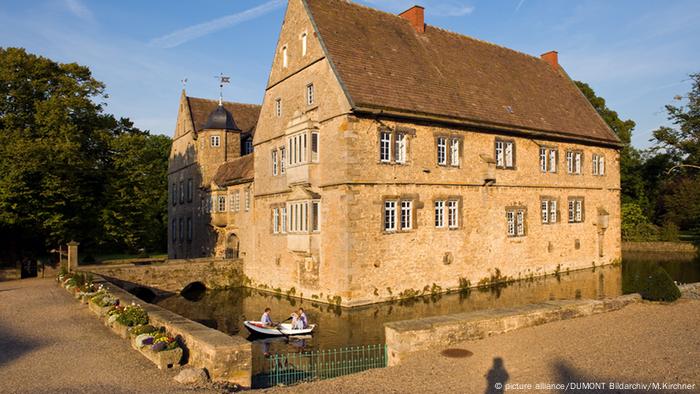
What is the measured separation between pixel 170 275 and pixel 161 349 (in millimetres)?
17304

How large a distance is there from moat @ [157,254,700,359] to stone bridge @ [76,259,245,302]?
31.9 inches

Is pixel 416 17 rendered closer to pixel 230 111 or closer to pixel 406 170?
pixel 406 170

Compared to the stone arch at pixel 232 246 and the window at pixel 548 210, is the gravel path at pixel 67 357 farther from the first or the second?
the window at pixel 548 210

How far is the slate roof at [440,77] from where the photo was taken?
23.2 metres

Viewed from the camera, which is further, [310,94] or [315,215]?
[310,94]

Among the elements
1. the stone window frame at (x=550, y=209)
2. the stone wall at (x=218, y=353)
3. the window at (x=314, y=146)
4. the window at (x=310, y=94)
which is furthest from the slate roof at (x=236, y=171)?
the stone wall at (x=218, y=353)

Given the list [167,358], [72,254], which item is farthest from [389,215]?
[72,254]

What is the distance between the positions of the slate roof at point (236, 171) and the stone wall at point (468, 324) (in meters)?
19.7

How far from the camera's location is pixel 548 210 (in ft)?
99.0

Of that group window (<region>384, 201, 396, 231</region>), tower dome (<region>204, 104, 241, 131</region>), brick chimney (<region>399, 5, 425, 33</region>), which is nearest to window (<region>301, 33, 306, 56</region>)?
brick chimney (<region>399, 5, 425, 33</region>)

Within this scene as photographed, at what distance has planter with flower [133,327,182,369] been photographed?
11.1m

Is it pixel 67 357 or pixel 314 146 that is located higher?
pixel 314 146

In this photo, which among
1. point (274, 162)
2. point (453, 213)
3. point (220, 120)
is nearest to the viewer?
point (453, 213)

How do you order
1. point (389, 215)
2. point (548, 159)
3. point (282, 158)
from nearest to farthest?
point (389, 215)
point (282, 158)
point (548, 159)
